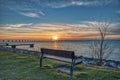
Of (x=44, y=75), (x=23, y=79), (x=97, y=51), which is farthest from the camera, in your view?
(x=97, y=51)

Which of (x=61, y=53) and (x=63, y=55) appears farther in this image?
(x=61, y=53)

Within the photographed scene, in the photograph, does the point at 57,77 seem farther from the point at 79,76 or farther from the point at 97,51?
the point at 97,51

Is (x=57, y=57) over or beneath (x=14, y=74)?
over

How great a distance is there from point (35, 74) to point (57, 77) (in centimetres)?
114

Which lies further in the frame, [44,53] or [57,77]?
[44,53]

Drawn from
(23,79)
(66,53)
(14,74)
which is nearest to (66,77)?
(66,53)

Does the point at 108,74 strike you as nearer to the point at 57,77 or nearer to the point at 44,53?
the point at 57,77

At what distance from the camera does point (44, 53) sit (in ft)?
34.4

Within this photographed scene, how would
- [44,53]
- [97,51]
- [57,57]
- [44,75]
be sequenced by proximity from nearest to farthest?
[44,75]
[57,57]
[44,53]
[97,51]

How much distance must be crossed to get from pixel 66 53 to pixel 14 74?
8.15 feet

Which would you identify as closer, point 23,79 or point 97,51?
point 23,79

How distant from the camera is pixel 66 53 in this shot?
8.25 meters

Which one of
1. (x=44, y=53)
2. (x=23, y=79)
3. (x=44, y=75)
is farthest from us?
(x=44, y=53)

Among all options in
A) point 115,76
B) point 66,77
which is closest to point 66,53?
point 66,77
